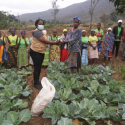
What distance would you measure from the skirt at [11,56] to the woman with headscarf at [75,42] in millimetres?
2050

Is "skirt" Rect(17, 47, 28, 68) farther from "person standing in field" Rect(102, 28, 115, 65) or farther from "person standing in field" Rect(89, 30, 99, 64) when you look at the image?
"person standing in field" Rect(102, 28, 115, 65)

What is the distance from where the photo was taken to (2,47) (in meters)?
4.02

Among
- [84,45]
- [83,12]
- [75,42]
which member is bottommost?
[84,45]

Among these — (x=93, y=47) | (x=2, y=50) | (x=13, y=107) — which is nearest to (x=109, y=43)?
(x=93, y=47)

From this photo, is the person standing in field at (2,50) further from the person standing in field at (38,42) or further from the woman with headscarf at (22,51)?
the person standing in field at (38,42)

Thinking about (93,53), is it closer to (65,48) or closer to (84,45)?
(84,45)

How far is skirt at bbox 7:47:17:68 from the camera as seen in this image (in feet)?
13.0

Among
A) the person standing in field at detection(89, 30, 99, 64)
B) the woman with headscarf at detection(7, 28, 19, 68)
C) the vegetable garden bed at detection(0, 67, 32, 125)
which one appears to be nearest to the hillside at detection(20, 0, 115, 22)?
the person standing in field at detection(89, 30, 99, 64)

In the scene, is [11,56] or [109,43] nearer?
[11,56]

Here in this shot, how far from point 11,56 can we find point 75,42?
7.77 ft

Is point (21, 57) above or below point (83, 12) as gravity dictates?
below

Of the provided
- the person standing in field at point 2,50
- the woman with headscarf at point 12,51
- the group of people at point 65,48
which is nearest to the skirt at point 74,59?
the group of people at point 65,48

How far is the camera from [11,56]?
4.03 meters

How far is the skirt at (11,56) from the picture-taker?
3.97 meters
